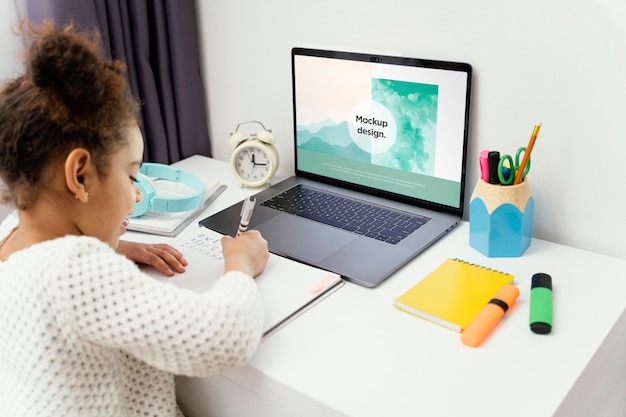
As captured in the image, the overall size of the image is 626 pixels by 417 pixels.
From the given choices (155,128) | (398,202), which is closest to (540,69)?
(398,202)

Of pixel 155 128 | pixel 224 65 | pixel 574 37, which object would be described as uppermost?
pixel 574 37

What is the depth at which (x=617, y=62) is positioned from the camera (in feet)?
3.10

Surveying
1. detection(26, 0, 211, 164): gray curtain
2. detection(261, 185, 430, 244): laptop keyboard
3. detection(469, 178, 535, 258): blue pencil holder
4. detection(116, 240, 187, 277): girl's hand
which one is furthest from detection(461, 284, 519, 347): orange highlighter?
detection(26, 0, 211, 164): gray curtain

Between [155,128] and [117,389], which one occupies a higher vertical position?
[155,128]

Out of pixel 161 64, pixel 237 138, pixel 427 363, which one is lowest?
pixel 427 363

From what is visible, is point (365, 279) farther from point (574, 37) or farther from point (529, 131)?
point (574, 37)

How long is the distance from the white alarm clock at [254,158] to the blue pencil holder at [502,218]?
1.48 ft

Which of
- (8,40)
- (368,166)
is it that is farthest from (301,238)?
(8,40)

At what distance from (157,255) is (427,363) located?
0.46 meters

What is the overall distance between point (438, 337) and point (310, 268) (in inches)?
9.9

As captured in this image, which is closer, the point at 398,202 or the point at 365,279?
the point at 365,279

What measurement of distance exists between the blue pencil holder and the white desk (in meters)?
0.04

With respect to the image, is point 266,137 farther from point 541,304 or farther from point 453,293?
point 541,304

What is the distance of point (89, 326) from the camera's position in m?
0.72
